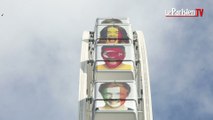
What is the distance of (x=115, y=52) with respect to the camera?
224 feet

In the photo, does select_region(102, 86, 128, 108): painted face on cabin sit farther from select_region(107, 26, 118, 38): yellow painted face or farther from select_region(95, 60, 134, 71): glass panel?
select_region(107, 26, 118, 38): yellow painted face

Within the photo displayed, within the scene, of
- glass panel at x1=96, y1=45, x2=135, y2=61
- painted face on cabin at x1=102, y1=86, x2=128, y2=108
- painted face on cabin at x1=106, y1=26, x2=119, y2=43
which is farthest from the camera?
painted face on cabin at x1=106, y1=26, x2=119, y2=43

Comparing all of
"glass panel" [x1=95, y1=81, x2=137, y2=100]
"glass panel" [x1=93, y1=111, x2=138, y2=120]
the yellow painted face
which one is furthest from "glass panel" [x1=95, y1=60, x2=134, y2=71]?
"glass panel" [x1=93, y1=111, x2=138, y2=120]

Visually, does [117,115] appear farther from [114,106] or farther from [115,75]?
[115,75]

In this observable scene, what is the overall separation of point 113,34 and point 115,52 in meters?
3.67

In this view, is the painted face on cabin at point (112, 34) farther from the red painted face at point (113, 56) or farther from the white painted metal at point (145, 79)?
the white painted metal at point (145, 79)

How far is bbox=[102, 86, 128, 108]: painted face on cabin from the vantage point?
2429 inches

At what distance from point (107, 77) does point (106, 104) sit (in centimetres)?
463

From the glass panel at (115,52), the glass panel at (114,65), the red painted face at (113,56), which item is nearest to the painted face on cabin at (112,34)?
the glass panel at (115,52)

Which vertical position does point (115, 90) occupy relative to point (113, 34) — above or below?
below

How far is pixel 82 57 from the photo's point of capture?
6531 centimetres

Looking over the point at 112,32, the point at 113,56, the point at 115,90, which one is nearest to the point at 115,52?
the point at 113,56

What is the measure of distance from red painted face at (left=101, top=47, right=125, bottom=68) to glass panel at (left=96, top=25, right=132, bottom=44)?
188cm

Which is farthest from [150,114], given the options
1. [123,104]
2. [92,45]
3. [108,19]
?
[108,19]
